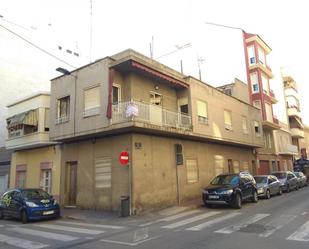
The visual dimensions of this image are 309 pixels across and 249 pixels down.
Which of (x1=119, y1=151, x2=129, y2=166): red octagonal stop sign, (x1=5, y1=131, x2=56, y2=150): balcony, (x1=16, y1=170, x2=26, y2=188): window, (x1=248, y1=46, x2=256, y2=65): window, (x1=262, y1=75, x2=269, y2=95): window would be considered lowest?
(x1=16, y1=170, x2=26, y2=188): window

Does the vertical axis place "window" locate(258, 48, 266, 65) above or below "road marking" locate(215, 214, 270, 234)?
above

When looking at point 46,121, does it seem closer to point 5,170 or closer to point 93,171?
point 93,171

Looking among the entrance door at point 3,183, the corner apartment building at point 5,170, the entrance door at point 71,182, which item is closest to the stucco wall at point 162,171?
the entrance door at point 71,182

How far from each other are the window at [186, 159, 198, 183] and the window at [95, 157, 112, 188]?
5312 mm

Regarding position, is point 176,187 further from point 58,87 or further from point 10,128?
point 10,128

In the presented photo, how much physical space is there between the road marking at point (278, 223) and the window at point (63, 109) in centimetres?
1220

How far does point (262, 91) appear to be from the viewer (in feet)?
109

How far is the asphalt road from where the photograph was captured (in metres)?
7.77

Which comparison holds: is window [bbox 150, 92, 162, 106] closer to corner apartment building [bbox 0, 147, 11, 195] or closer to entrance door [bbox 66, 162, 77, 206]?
entrance door [bbox 66, 162, 77, 206]

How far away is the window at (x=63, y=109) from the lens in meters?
18.3

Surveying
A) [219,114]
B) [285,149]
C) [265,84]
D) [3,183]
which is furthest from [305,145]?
[3,183]

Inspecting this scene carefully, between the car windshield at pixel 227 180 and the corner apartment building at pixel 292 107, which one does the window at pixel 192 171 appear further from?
the corner apartment building at pixel 292 107

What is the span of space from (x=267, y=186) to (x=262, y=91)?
16.3m

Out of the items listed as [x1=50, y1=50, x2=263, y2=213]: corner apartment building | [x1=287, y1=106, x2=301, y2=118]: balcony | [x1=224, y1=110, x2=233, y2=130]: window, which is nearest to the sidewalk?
[x1=50, y1=50, x2=263, y2=213]: corner apartment building
